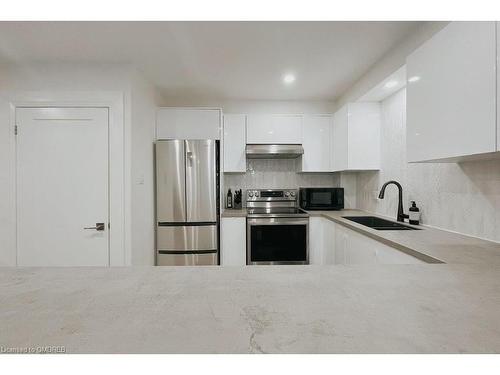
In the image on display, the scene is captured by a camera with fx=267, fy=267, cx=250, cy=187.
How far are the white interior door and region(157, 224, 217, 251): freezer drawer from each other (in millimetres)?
629

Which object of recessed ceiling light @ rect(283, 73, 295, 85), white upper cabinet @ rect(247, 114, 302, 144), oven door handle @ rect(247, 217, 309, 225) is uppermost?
recessed ceiling light @ rect(283, 73, 295, 85)

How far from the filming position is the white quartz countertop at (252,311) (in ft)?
1.53

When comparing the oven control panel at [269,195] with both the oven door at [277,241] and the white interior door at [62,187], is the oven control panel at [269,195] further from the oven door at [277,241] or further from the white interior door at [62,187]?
the white interior door at [62,187]

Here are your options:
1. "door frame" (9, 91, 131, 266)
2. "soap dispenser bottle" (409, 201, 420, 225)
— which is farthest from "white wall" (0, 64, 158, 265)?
"soap dispenser bottle" (409, 201, 420, 225)

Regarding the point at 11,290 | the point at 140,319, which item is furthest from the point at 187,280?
the point at 11,290

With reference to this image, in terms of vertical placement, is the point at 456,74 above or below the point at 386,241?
above

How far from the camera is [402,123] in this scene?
2529 mm

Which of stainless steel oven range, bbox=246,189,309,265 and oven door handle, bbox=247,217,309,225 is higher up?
oven door handle, bbox=247,217,309,225

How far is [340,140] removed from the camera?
3193 mm

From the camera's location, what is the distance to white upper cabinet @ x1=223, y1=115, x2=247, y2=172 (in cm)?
336

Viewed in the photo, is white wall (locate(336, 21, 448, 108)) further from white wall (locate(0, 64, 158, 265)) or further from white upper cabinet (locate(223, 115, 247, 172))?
white wall (locate(0, 64, 158, 265))

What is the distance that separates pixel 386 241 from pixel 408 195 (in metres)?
1.02
